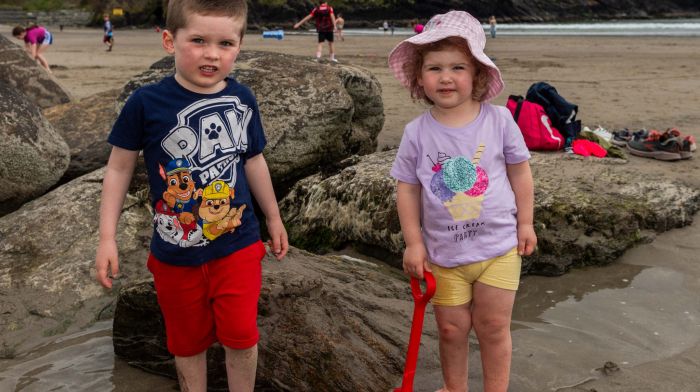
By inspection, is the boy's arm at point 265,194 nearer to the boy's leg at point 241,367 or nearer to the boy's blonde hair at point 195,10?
the boy's leg at point 241,367

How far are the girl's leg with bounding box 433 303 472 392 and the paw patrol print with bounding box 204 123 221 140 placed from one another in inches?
37.9

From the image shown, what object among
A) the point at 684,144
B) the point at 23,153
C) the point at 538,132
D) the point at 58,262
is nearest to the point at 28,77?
the point at 23,153

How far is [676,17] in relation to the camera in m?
57.2

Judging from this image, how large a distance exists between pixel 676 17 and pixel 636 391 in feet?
203

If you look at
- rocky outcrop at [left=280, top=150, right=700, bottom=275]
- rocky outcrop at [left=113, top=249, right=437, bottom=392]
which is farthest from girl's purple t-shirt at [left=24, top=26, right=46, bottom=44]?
rocky outcrop at [left=113, top=249, right=437, bottom=392]

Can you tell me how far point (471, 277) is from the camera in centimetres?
242

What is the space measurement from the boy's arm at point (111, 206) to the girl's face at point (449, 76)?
1008 mm

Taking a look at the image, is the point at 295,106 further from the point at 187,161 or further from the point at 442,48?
the point at 187,161

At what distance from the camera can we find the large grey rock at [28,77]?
7715 mm

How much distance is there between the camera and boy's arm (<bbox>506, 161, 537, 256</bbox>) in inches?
96.1

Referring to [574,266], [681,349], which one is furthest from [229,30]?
[574,266]

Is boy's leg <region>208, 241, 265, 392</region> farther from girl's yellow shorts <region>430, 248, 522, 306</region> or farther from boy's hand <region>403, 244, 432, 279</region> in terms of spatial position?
girl's yellow shorts <region>430, 248, 522, 306</region>

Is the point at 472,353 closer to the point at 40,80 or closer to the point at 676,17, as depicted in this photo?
the point at 40,80

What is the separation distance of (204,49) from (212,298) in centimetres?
80
